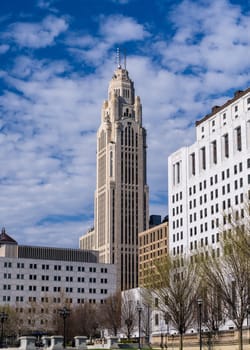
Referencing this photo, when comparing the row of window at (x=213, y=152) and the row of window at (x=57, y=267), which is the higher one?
the row of window at (x=213, y=152)

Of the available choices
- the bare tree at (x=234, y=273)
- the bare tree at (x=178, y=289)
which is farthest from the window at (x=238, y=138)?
the bare tree at (x=234, y=273)

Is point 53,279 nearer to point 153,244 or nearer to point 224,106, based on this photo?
point 153,244

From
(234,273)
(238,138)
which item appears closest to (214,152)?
(238,138)

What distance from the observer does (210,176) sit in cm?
12256

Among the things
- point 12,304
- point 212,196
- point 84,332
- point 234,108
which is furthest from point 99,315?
point 234,108

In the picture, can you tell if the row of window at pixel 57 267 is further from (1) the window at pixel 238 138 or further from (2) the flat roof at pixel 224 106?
(1) the window at pixel 238 138

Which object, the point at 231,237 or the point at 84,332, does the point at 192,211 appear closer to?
the point at 84,332

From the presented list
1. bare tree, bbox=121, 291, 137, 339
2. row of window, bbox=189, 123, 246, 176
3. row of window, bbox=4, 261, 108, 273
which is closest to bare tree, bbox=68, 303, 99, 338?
bare tree, bbox=121, 291, 137, 339

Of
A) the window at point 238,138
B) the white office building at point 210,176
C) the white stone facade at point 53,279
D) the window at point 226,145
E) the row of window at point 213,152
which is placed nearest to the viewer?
the white office building at point 210,176

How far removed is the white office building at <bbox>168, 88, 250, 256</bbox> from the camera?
11250cm

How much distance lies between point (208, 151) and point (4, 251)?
8320cm

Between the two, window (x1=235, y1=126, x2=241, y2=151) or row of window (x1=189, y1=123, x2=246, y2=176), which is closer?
window (x1=235, y1=126, x2=241, y2=151)

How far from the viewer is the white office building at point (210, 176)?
11250 cm

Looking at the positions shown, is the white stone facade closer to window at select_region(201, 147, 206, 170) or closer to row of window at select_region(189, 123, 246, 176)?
row of window at select_region(189, 123, 246, 176)
